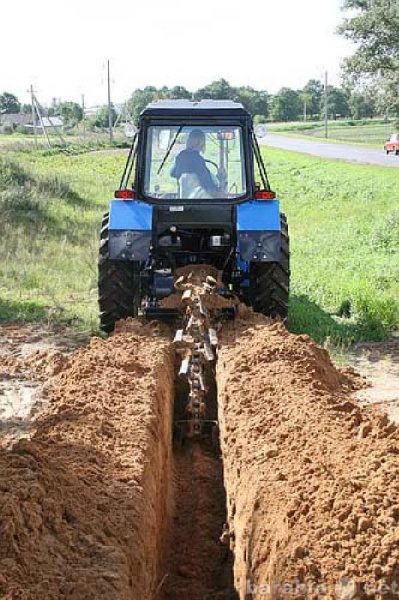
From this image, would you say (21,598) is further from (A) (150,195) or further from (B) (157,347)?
(A) (150,195)

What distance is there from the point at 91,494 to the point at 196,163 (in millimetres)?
4518

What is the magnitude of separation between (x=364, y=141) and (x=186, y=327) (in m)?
49.1

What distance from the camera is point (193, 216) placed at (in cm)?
773

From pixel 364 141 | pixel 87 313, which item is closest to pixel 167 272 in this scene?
pixel 87 313

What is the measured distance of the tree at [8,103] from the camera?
9106 centimetres

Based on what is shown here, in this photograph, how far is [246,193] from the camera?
7.91m

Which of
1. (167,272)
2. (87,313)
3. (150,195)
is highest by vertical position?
(150,195)

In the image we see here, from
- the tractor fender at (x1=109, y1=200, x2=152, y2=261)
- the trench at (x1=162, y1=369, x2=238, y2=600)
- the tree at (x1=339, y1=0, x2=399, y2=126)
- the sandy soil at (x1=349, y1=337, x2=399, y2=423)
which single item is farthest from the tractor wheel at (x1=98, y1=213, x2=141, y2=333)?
the tree at (x1=339, y1=0, x2=399, y2=126)

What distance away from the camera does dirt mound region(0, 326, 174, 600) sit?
3230 millimetres

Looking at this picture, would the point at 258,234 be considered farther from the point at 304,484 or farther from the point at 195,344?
the point at 304,484

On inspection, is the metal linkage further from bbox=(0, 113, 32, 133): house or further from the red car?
bbox=(0, 113, 32, 133): house

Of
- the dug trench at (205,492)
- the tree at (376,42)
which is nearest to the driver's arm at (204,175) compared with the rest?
the dug trench at (205,492)

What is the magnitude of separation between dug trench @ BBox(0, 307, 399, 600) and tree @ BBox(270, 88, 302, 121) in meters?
90.8

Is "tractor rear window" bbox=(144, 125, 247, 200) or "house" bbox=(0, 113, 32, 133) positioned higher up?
"house" bbox=(0, 113, 32, 133)
